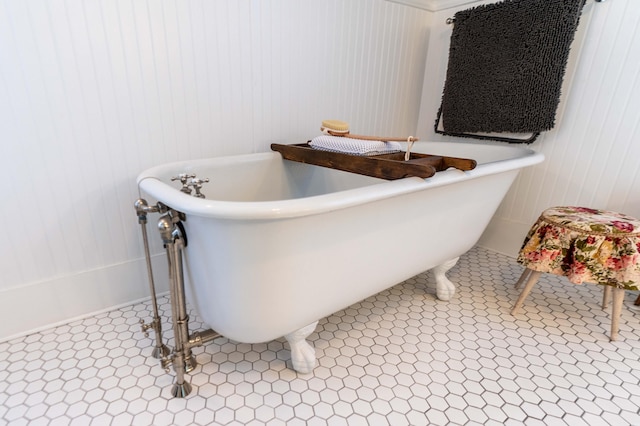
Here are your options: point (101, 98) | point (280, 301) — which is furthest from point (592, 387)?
point (101, 98)

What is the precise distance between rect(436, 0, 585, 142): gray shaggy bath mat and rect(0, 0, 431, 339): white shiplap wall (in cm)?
69

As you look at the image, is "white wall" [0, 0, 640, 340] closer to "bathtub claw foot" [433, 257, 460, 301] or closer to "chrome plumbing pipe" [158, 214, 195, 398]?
"chrome plumbing pipe" [158, 214, 195, 398]

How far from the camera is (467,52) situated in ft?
6.04

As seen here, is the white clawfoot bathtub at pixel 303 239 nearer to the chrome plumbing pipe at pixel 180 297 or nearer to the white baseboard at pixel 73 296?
the chrome plumbing pipe at pixel 180 297

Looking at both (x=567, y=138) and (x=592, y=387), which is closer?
(x=592, y=387)

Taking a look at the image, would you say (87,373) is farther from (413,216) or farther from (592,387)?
(592,387)

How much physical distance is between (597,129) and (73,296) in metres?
2.40

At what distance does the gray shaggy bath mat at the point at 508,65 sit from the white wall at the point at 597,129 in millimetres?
91

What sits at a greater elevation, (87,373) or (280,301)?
(280,301)

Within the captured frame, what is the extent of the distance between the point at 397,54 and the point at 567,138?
3.29 feet

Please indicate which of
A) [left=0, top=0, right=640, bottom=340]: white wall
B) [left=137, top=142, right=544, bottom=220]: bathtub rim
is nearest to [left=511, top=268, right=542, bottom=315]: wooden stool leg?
[left=137, top=142, right=544, bottom=220]: bathtub rim

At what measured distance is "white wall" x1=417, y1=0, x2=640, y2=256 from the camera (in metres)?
1.45

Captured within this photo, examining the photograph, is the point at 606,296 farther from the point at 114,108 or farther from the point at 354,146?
the point at 114,108

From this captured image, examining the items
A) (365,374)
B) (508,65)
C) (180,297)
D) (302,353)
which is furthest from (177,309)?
(508,65)
